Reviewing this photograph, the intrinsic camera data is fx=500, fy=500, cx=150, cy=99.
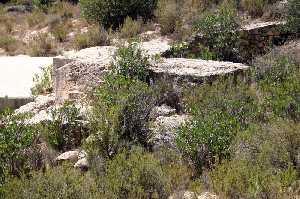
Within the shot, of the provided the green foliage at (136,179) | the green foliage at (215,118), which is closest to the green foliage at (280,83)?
the green foliage at (215,118)

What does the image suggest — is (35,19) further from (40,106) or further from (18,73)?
(40,106)

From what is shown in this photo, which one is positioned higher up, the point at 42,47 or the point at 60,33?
the point at 60,33

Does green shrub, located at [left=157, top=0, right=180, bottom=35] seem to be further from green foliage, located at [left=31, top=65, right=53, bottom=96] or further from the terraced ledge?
the terraced ledge

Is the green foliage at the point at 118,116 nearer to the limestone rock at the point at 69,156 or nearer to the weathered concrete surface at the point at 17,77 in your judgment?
the limestone rock at the point at 69,156

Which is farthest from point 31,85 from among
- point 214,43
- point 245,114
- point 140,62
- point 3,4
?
point 3,4

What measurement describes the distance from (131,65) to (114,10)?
5457 millimetres

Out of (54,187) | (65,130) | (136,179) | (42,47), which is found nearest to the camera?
Answer: (54,187)

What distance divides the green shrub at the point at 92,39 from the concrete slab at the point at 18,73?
2.83ft

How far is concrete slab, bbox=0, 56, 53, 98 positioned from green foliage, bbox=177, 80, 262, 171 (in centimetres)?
353

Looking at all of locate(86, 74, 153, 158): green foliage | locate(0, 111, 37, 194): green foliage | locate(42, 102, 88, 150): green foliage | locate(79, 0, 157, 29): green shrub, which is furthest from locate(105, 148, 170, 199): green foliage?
locate(79, 0, 157, 29): green shrub

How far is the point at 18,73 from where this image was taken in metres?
10.2

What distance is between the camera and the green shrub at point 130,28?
39.1ft

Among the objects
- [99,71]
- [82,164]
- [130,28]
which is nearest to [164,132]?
[82,164]

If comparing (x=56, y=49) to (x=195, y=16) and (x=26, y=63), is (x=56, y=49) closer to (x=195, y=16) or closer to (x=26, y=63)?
(x=26, y=63)
